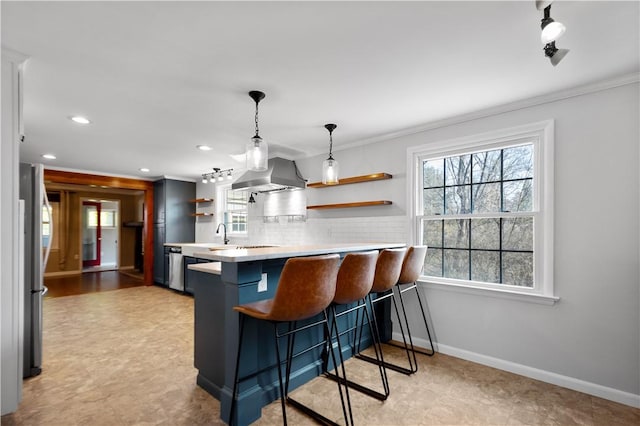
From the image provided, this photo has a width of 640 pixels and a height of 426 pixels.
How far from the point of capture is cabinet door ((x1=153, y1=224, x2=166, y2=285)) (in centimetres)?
618

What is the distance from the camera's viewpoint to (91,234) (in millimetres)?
9188

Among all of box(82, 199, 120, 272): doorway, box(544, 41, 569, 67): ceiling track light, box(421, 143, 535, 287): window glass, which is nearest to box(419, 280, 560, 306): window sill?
box(421, 143, 535, 287): window glass

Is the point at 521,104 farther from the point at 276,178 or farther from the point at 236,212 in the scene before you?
the point at 236,212

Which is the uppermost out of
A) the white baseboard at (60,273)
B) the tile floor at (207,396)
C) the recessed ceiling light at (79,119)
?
the recessed ceiling light at (79,119)

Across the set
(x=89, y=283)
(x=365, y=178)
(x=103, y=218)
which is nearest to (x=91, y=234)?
(x=103, y=218)

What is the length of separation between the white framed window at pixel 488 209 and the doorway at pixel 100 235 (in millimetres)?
8825

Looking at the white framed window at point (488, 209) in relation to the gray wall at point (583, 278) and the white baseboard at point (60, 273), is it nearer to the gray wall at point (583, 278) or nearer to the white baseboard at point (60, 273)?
the gray wall at point (583, 278)

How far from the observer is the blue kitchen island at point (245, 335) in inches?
74.2

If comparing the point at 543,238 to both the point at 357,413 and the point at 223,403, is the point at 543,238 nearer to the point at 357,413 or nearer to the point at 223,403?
the point at 357,413

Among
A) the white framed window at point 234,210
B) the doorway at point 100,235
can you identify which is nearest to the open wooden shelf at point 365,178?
the white framed window at point 234,210

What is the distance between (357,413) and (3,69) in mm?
3006

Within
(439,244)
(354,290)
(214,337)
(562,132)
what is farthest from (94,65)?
(562,132)

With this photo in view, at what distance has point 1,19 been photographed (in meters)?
1.50

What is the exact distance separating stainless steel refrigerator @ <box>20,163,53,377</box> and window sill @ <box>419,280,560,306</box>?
3409mm
